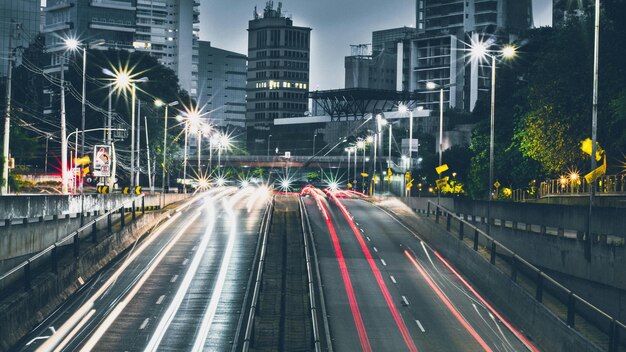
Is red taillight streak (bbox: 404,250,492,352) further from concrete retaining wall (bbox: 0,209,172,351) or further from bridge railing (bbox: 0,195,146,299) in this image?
bridge railing (bbox: 0,195,146,299)

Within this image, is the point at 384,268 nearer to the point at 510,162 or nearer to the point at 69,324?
the point at 69,324

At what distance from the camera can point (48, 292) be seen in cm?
3466

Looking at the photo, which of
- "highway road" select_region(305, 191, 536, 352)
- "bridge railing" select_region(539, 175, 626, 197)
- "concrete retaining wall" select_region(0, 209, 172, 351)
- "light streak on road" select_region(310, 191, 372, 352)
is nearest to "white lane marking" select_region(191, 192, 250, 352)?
"highway road" select_region(305, 191, 536, 352)

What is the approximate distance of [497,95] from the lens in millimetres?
109812

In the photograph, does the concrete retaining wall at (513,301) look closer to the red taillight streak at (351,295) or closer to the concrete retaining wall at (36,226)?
the red taillight streak at (351,295)

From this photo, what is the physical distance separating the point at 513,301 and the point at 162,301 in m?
13.6

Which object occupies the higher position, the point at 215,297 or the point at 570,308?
the point at 570,308

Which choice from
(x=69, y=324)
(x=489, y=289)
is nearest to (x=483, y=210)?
(x=489, y=289)

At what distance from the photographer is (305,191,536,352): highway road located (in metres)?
33.2

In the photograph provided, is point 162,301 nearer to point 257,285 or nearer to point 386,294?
point 257,285

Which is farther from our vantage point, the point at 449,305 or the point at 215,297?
the point at 449,305

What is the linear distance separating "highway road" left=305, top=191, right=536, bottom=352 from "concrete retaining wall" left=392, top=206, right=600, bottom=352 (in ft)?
1.81

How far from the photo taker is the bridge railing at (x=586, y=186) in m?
59.1

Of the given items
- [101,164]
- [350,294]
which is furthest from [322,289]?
[101,164]
